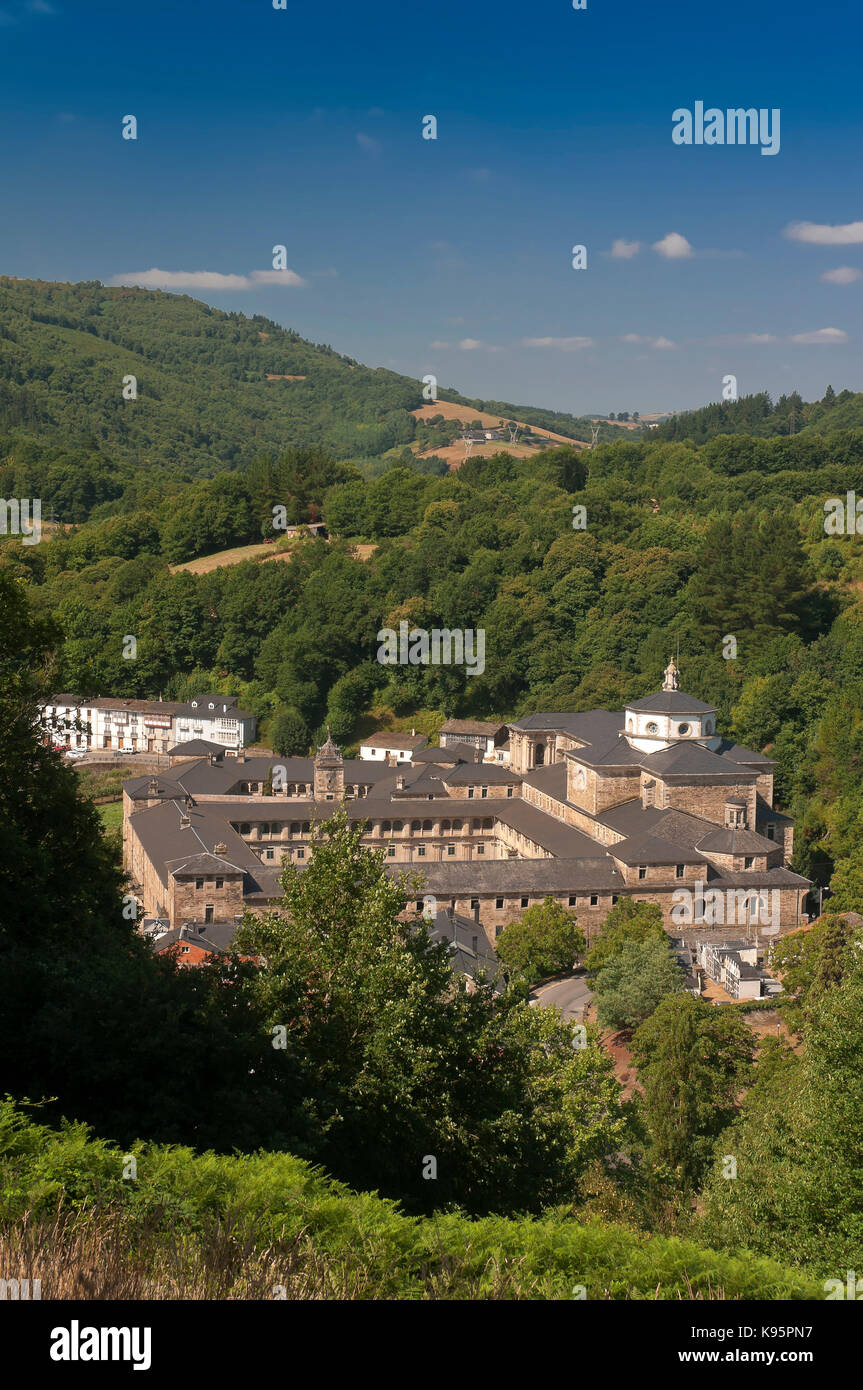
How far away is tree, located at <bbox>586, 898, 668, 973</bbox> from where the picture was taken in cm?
3647

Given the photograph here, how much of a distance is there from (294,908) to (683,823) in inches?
1167

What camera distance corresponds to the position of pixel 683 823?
143 ft

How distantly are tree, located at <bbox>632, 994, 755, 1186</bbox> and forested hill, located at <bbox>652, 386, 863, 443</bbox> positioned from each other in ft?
357

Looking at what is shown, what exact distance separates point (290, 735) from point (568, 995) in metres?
37.9

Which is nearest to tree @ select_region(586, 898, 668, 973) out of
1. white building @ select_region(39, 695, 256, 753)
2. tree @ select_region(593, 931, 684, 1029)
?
tree @ select_region(593, 931, 684, 1029)

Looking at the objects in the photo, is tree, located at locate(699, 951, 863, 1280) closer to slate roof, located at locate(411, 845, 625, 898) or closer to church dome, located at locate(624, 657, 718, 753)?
slate roof, located at locate(411, 845, 625, 898)

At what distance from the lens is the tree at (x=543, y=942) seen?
122 ft

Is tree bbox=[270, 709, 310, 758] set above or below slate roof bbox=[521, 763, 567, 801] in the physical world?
above

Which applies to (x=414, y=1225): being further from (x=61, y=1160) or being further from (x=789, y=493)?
(x=789, y=493)

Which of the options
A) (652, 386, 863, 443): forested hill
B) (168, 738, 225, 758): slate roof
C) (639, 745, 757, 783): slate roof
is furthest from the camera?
(652, 386, 863, 443): forested hill

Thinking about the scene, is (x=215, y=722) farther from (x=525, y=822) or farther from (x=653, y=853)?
(x=653, y=853)

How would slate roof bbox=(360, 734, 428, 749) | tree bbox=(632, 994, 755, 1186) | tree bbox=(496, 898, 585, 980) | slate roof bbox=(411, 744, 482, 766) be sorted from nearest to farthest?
tree bbox=(632, 994, 755, 1186) → tree bbox=(496, 898, 585, 980) → slate roof bbox=(411, 744, 482, 766) → slate roof bbox=(360, 734, 428, 749)

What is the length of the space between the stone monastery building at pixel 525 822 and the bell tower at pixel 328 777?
0.27 ft
